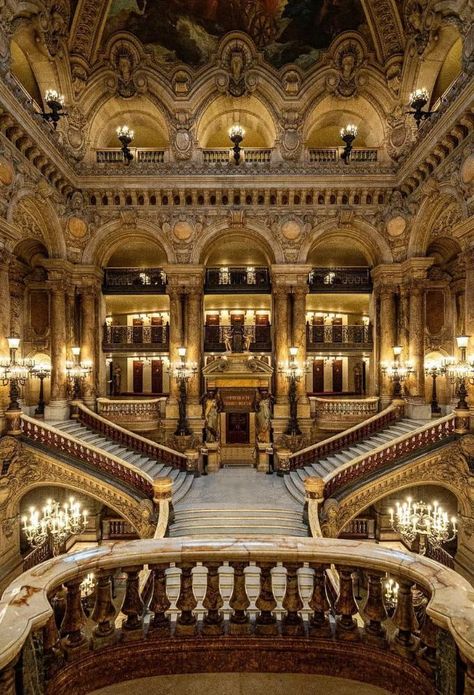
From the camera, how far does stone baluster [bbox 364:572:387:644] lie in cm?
305

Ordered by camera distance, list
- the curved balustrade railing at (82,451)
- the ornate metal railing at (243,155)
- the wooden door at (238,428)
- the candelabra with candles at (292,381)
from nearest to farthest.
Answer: the curved balustrade railing at (82,451)
the candelabra with candles at (292,381)
the ornate metal railing at (243,155)
the wooden door at (238,428)

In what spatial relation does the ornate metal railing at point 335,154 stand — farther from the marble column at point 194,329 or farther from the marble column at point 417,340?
the marble column at point 194,329

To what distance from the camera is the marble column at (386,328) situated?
648 inches

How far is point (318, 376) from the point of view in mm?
21828

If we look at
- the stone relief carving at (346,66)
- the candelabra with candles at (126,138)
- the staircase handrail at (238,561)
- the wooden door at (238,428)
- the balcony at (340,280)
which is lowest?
the wooden door at (238,428)

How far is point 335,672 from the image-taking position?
10.0ft

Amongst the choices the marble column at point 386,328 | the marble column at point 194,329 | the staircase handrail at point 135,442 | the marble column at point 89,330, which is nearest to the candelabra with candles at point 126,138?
the marble column at point 89,330

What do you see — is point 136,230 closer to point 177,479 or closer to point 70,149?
point 70,149

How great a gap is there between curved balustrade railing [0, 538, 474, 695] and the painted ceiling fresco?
18571mm

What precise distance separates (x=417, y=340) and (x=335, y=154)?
8216mm

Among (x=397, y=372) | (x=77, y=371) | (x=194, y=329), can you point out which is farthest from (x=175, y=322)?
(x=397, y=372)

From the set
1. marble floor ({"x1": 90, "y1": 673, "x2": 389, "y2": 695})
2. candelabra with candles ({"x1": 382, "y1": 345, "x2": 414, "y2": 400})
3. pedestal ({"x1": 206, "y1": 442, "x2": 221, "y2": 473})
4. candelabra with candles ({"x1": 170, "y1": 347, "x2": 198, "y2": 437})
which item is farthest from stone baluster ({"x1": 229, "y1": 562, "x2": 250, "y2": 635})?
candelabra with candles ({"x1": 382, "y1": 345, "x2": 414, "y2": 400})

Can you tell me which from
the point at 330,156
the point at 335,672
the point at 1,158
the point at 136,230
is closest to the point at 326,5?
the point at 330,156

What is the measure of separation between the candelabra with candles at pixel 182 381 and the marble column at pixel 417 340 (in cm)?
853
